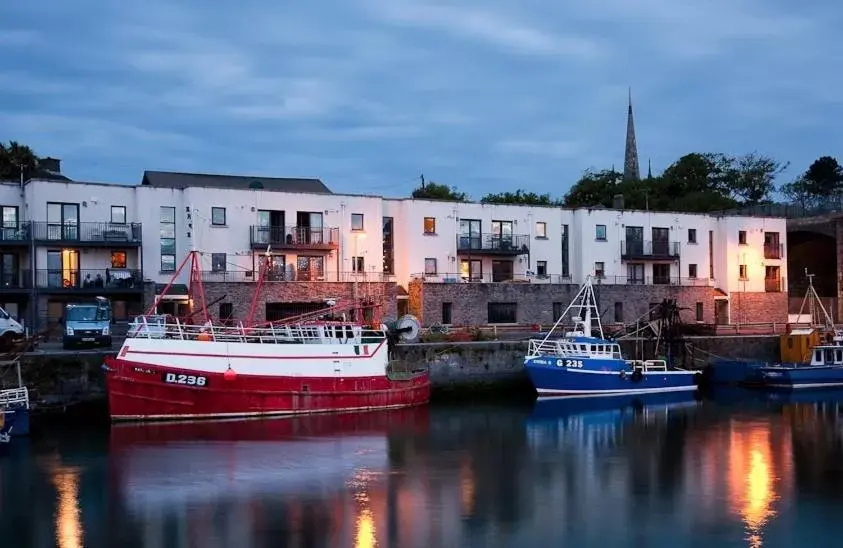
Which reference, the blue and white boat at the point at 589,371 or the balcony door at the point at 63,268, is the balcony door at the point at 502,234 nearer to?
the blue and white boat at the point at 589,371

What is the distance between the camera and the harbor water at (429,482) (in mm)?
21266

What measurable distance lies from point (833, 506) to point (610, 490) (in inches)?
224

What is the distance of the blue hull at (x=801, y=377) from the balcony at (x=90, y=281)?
3383cm

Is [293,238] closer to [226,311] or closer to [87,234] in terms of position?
[226,311]

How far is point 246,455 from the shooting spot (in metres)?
30.0

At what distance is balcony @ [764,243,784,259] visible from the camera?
222 ft

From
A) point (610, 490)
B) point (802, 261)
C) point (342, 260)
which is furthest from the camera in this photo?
point (802, 261)

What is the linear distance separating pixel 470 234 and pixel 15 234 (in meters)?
26.3

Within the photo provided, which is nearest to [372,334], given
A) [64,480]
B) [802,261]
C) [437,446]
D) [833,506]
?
[437,446]

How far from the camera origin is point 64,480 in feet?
86.2

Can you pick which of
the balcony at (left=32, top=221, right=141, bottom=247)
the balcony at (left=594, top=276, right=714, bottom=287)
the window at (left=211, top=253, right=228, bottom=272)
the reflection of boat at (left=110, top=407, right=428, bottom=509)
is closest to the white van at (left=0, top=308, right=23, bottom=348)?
the balcony at (left=32, top=221, right=141, bottom=247)

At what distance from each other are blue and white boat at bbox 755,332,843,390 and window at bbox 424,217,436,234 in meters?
20.4

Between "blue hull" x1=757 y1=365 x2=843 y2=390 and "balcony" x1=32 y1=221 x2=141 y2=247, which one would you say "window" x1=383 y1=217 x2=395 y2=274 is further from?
"blue hull" x1=757 y1=365 x2=843 y2=390

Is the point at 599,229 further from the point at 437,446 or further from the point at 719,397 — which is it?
the point at 437,446
